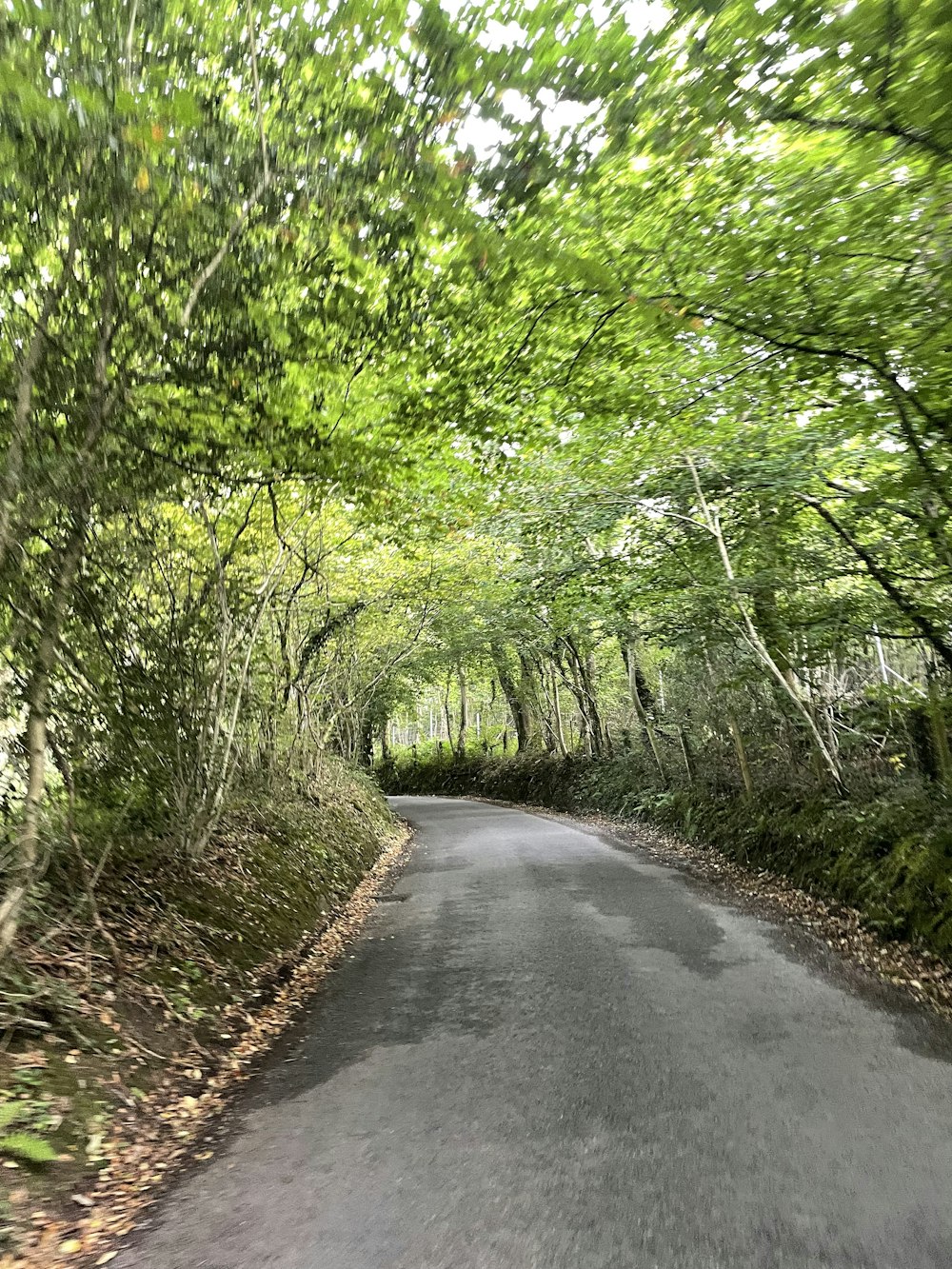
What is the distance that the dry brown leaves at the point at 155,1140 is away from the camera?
306 centimetres

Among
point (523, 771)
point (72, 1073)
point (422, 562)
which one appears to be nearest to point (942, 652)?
point (72, 1073)

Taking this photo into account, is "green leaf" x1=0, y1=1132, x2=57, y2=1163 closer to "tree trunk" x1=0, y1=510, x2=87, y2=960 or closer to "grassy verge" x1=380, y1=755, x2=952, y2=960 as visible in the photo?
"tree trunk" x1=0, y1=510, x2=87, y2=960

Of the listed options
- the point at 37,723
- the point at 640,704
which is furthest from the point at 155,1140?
the point at 640,704

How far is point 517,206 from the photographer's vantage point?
4.47 metres

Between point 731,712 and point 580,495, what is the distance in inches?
178

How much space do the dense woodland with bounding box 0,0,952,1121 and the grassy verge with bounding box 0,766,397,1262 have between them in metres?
0.18

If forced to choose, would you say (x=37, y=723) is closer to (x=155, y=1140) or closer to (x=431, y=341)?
(x=155, y=1140)

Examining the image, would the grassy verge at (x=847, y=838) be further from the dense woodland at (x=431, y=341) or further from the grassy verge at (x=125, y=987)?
the grassy verge at (x=125, y=987)

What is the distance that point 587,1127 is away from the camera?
3.83 metres

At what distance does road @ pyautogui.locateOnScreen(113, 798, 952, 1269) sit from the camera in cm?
296

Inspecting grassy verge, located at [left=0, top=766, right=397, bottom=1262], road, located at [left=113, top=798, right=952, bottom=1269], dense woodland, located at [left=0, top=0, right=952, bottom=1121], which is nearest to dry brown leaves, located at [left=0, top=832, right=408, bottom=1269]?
grassy verge, located at [left=0, top=766, right=397, bottom=1262]

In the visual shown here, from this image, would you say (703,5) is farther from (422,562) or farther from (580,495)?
(422,562)

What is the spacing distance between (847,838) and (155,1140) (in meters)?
7.48

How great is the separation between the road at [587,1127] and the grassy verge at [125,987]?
54 cm
